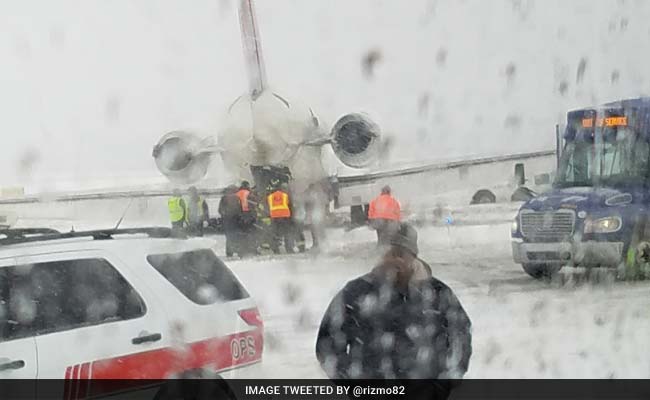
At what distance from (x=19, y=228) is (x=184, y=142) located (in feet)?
2.15

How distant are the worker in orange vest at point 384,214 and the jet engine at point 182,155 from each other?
2.10ft

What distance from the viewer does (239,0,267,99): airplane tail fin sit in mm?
2936

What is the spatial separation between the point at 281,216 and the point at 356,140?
1.31ft

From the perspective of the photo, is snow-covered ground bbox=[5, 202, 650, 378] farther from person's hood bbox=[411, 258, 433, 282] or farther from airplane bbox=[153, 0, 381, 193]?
airplane bbox=[153, 0, 381, 193]

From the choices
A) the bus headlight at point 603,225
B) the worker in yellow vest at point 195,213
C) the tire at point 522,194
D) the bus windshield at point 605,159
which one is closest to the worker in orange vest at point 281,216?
the worker in yellow vest at point 195,213

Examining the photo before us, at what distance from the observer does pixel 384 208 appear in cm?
294

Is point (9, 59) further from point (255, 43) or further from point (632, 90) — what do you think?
point (632, 90)

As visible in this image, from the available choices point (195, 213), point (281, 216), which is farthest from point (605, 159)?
point (195, 213)

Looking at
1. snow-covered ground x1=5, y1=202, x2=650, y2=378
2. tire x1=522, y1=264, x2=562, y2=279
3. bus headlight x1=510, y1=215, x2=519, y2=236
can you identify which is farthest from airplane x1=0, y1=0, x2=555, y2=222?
tire x1=522, y1=264, x2=562, y2=279

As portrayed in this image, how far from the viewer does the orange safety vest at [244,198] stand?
114 inches

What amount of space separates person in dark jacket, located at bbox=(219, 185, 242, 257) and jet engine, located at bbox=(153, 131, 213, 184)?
0.12 metres

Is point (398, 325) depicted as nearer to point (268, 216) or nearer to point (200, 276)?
point (268, 216)

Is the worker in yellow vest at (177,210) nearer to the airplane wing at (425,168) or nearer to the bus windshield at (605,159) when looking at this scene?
the airplane wing at (425,168)
